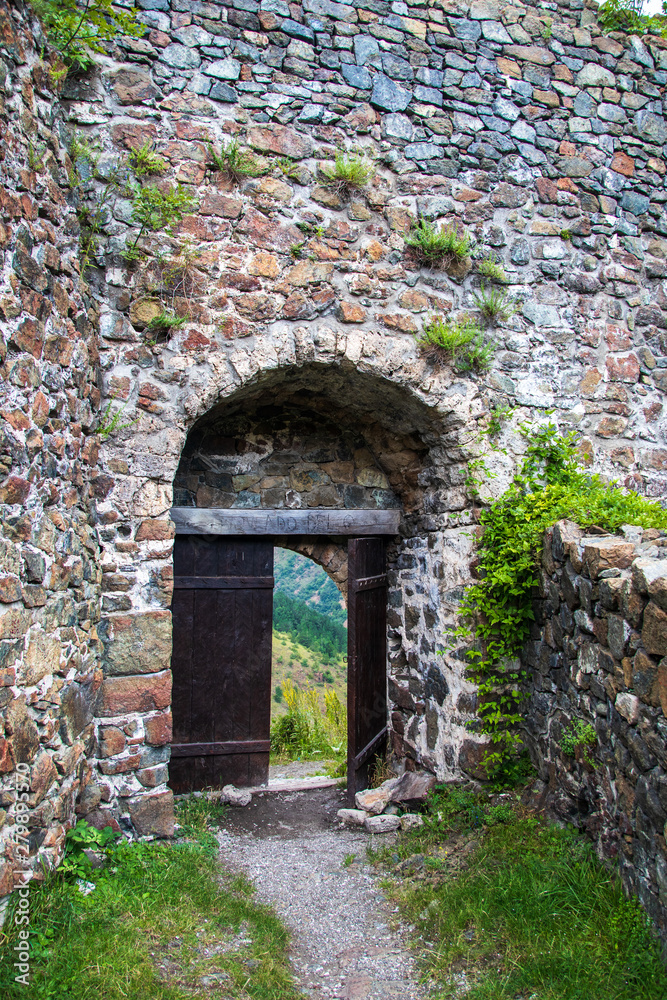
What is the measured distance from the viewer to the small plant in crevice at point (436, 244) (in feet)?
12.7

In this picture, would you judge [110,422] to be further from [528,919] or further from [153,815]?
[528,919]

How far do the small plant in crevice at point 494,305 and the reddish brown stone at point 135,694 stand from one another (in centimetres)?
289

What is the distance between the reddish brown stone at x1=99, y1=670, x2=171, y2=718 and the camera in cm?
326

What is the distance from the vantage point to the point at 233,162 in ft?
11.8

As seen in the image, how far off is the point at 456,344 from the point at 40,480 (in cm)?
248

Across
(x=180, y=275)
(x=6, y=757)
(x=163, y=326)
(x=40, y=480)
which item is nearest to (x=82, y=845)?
(x=6, y=757)

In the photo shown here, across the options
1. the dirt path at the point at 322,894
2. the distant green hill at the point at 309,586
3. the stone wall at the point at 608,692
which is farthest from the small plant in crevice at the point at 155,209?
the distant green hill at the point at 309,586

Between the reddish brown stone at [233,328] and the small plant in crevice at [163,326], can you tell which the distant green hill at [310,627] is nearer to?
the reddish brown stone at [233,328]

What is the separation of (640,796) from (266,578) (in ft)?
9.71

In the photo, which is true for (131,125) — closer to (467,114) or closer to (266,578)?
(467,114)

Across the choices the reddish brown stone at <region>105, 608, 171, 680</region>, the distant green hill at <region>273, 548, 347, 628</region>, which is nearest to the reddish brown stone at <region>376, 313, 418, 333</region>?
the reddish brown stone at <region>105, 608, 171, 680</region>

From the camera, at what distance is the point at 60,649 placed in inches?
110

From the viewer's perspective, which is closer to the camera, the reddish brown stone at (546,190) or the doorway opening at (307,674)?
the reddish brown stone at (546,190)

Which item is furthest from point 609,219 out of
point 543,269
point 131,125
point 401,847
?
point 401,847
